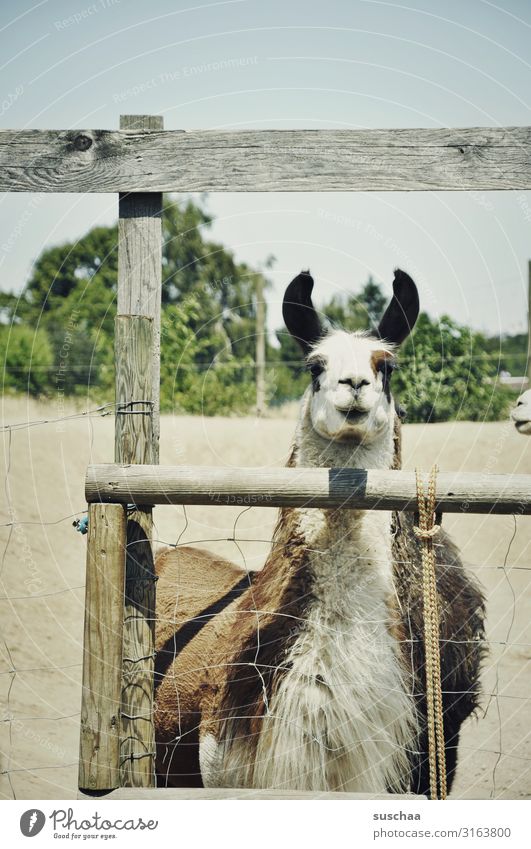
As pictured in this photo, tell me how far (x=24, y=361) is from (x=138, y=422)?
699 inches

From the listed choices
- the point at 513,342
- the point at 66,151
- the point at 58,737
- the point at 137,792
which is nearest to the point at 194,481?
the point at 137,792

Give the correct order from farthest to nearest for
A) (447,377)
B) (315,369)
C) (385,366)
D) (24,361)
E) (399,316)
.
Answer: (24,361) < (447,377) < (399,316) < (315,369) < (385,366)

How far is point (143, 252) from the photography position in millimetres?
3107

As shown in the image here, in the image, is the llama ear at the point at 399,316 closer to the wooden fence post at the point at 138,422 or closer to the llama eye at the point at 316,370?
the llama eye at the point at 316,370

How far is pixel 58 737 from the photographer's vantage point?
6734 mm

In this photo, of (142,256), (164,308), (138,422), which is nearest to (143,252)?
(142,256)

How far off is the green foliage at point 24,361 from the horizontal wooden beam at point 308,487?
15900 mm

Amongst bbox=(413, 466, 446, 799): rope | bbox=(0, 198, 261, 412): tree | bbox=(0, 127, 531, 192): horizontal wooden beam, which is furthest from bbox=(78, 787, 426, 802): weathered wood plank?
bbox=(0, 198, 261, 412): tree

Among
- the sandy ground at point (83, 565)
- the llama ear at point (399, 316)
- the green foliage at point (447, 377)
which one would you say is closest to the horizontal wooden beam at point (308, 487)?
the llama ear at point (399, 316)

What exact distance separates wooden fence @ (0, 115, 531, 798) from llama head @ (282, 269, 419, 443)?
0.33 metres

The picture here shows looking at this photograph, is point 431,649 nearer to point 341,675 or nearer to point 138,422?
point 341,675

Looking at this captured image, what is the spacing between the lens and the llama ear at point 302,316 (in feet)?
11.6

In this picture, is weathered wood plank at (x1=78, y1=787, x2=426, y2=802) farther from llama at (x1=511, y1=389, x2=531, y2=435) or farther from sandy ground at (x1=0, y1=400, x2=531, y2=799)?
sandy ground at (x1=0, y1=400, x2=531, y2=799)

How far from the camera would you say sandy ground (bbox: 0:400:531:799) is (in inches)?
231
